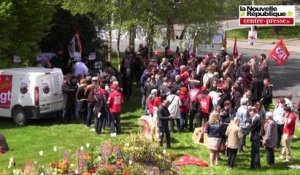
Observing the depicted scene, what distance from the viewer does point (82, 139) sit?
18.6 meters

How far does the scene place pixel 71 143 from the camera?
18.1 meters

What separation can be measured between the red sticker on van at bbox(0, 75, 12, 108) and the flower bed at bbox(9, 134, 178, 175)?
8.88 metres

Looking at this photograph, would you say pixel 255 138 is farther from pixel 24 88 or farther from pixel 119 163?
pixel 24 88

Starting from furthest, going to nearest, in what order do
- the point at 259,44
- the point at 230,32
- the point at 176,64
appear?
the point at 230,32, the point at 259,44, the point at 176,64

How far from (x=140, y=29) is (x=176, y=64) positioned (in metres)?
3.60

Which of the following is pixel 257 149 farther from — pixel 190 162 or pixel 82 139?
pixel 82 139

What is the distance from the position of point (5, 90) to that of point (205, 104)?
7073mm

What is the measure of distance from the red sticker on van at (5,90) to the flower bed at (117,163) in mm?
8879

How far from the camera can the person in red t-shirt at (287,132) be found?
16.5 metres

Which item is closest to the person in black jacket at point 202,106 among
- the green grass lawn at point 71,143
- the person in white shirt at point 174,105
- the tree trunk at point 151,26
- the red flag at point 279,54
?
the person in white shirt at point 174,105

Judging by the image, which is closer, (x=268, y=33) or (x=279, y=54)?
(x=279, y=54)

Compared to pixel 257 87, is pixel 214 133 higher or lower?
lower

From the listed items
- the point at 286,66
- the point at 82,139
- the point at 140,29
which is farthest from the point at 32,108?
the point at 286,66

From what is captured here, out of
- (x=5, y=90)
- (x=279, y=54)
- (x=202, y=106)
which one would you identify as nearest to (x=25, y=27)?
(x=5, y=90)
